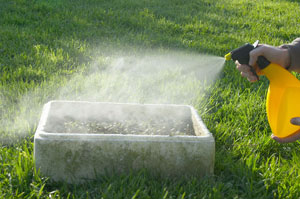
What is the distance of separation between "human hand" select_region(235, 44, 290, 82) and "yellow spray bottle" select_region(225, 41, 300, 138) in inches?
0.9

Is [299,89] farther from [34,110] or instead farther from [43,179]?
[34,110]

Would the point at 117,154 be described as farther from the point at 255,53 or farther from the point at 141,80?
the point at 141,80

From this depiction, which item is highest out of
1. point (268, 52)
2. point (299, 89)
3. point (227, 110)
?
point (268, 52)

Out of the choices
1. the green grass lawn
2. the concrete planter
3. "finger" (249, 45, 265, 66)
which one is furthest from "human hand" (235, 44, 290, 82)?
the green grass lawn

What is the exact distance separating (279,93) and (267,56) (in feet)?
0.87

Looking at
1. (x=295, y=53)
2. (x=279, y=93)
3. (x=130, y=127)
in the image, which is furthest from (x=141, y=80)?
(x=295, y=53)

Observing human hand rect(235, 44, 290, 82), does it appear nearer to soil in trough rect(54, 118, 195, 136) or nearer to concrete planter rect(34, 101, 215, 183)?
concrete planter rect(34, 101, 215, 183)

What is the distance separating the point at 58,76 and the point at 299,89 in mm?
2296

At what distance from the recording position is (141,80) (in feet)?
11.6

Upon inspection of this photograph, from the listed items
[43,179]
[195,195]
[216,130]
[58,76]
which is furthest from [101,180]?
[58,76]

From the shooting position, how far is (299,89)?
196cm

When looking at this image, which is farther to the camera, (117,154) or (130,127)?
(130,127)

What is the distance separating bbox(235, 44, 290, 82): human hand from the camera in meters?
1.82

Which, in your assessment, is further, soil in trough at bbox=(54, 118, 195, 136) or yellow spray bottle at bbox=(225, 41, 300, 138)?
soil in trough at bbox=(54, 118, 195, 136)
